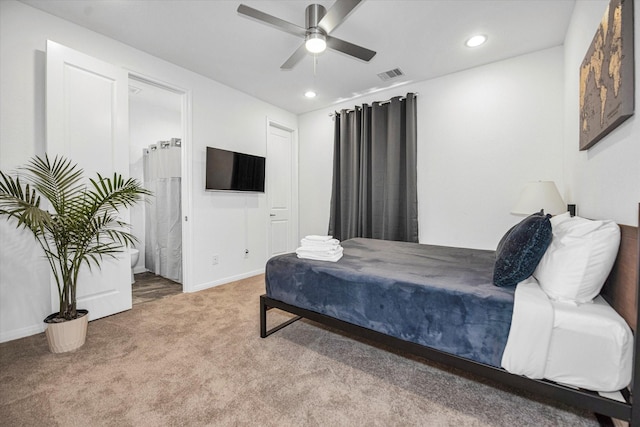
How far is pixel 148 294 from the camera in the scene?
327 centimetres

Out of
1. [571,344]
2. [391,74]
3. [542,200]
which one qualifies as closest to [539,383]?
[571,344]

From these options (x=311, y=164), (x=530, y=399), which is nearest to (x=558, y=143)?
(x=530, y=399)

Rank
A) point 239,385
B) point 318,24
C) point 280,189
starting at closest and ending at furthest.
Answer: point 239,385, point 318,24, point 280,189

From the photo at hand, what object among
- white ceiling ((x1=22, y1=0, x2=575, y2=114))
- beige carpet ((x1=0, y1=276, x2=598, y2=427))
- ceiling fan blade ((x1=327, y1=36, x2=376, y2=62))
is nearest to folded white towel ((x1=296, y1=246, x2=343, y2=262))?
beige carpet ((x1=0, y1=276, x2=598, y2=427))

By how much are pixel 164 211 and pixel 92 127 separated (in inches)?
68.4

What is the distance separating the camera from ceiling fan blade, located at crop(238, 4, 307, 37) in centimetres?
189

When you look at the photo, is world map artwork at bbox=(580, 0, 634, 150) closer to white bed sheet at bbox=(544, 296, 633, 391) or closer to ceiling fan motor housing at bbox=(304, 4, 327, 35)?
white bed sheet at bbox=(544, 296, 633, 391)

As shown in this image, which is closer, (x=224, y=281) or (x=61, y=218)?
(x=61, y=218)

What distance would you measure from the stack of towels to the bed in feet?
0.25

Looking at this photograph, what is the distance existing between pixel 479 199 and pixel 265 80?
10.2 feet

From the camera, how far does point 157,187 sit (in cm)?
411

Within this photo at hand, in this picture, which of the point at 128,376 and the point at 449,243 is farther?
the point at 449,243

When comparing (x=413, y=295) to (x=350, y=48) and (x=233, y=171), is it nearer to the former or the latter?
(x=350, y=48)

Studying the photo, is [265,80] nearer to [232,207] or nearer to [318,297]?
[232,207]
